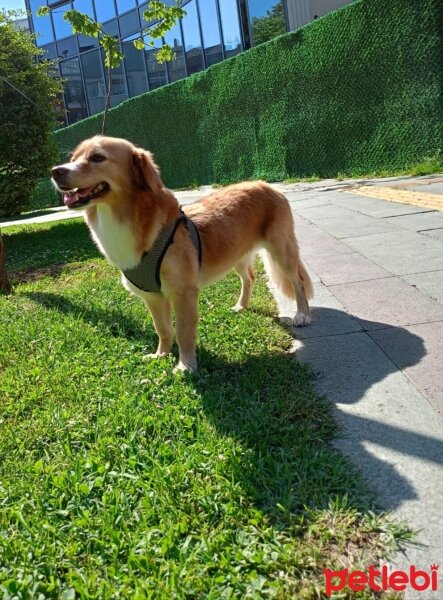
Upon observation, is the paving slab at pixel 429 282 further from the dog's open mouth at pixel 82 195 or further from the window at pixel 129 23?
the window at pixel 129 23

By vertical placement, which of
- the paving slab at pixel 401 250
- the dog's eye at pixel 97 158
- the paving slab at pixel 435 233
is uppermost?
the dog's eye at pixel 97 158

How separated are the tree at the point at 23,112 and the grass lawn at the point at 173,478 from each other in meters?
9.13

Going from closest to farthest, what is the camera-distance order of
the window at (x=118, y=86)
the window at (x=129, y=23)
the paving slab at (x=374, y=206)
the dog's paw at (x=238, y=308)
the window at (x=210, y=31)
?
the dog's paw at (x=238, y=308) → the paving slab at (x=374, y=206) → the window at (x=210, y=31) → the window at (x=129, y=23) → the window at (x=118, y=86)

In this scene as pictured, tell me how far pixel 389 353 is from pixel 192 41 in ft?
70.5

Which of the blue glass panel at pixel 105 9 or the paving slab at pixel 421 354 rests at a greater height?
the blue glass panel at pixel 105 9

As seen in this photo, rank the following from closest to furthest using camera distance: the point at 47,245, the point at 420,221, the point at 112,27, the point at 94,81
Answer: the point at 420,221, the point at 47,245, the point at 112,27, the point at 94,81

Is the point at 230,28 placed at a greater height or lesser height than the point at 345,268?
greater

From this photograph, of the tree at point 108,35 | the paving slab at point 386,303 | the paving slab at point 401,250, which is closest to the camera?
the paving slab at point 386,303

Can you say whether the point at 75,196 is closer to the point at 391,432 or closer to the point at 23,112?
the point at 391,432

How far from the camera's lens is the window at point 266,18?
1752 centimetres

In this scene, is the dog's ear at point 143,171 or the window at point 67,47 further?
the window at point 67,47

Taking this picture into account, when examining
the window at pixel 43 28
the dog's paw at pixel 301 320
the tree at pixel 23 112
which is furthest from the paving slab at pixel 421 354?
the window at pixel 43 28

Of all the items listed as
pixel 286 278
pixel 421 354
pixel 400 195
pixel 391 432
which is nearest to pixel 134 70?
pixel 400 195

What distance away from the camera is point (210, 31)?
20094 millimetres
